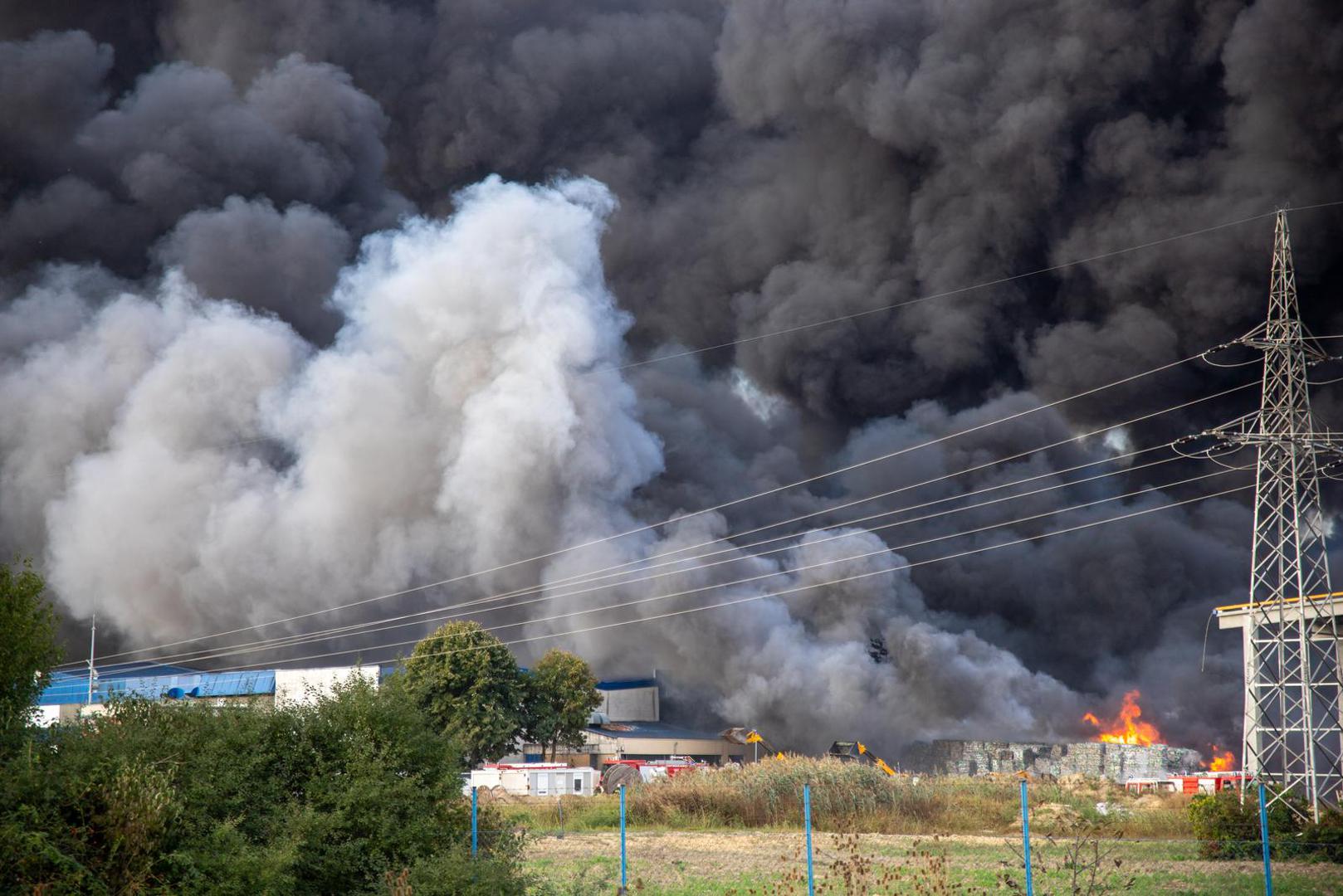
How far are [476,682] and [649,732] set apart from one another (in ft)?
72.2

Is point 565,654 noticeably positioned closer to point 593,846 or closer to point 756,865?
point 593,846

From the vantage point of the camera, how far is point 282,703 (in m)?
16.4

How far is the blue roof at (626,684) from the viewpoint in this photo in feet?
283

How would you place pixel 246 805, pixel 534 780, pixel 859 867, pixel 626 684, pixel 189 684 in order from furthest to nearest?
pixel 626 684 < pixel 189 684 < pixel 534 780 < pixel 859 867 < pixel 246 805

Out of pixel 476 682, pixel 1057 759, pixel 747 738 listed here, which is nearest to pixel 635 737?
pixel 747 738

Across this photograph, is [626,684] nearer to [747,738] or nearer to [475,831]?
[747,738]

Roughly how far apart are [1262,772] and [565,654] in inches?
1720

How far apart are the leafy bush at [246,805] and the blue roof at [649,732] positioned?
60.9 meters

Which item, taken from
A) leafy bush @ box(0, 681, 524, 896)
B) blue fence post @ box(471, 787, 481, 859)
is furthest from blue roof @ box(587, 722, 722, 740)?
leafy bush @ box(0, 681, 524, 896)

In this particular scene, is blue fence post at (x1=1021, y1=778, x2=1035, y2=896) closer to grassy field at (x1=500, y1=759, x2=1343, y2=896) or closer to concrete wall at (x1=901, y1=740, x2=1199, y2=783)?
grassy field at (x1=500, y1=759, x2=1343, y2=896)

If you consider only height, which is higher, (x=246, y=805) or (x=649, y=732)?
(x=649, y=732)

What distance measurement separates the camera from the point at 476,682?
201 ft

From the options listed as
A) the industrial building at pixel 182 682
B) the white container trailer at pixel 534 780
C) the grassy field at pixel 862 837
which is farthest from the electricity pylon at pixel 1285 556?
the industrial building at pixel 182 682

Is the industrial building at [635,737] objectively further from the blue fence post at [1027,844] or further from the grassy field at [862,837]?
the blue fence post at [1027,844]
